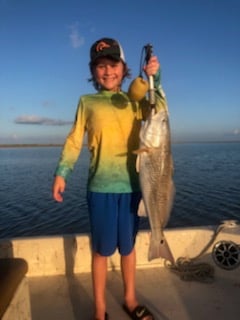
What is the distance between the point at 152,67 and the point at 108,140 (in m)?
0.84

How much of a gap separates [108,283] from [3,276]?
235 centimetres

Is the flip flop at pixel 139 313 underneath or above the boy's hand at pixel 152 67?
underneath

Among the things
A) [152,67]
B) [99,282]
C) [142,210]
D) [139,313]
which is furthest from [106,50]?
[139,313]

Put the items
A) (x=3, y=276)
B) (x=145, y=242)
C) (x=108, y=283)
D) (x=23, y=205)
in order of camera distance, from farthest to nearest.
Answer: (x=23, y=205) < (x=145, y=242) < (x=108, y=283) < (x=3, y=276)

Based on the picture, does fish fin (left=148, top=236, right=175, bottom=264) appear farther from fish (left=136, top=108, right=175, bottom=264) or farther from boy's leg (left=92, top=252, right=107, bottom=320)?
boy's leg (left=92, top=252, right=107, bottom=320)

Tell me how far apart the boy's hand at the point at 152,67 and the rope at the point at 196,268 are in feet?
8.98

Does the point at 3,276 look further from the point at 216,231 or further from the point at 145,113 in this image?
the point at 216,231

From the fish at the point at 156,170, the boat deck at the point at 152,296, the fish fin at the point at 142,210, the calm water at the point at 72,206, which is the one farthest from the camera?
the calm water at the point at 72,206

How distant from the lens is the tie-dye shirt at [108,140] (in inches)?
136

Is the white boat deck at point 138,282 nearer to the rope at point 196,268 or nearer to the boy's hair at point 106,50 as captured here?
the rope at point 196,268

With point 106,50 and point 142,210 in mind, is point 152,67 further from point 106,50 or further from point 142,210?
point 142,210

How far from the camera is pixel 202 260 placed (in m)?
4.96

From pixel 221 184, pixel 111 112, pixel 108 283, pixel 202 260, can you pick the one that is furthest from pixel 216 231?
pixel 221 184

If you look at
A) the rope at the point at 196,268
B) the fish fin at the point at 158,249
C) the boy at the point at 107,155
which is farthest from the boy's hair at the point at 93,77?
the rope at the point at 196,268
